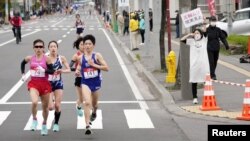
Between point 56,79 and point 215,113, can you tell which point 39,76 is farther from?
point 215,113

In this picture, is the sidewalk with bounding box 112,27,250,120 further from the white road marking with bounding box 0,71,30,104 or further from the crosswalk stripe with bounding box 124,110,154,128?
the white road marking with bounding box 0,71,30,104

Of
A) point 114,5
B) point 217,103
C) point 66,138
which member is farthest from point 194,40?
point 114,5

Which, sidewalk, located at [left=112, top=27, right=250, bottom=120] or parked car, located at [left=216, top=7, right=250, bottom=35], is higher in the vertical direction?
parked car, located at [left=216, top=7, right=250, bottom=35]

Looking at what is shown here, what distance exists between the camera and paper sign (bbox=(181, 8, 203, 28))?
15867 millimetres

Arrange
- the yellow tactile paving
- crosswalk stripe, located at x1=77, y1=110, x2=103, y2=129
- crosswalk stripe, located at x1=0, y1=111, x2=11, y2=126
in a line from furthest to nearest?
crosswalk stripe, located at x1=0, y1=111, x2=11, y2=126 < the yellow tactile paving < crosswalk stripe, located at x1=77, y1=110, x2=103, y2=129

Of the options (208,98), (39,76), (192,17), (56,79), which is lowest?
(208,98)

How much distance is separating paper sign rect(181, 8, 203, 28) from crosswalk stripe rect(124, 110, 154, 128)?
2.65 m

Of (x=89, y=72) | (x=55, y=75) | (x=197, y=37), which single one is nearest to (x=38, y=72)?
(x=55, y=75)

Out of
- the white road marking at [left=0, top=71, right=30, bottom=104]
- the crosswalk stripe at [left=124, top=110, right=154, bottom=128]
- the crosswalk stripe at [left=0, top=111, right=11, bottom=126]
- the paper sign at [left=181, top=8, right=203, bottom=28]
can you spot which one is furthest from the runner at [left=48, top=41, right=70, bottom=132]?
the white road marking at [left=0, top=71, right=30, bottom=104]

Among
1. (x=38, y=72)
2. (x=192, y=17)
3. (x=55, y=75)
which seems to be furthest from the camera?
(x=192, y=17)

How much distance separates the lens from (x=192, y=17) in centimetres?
1592

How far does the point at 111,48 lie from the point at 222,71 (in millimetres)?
16668

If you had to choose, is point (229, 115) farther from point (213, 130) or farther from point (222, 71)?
point (222, 71)

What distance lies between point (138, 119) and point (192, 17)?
3.61 m
